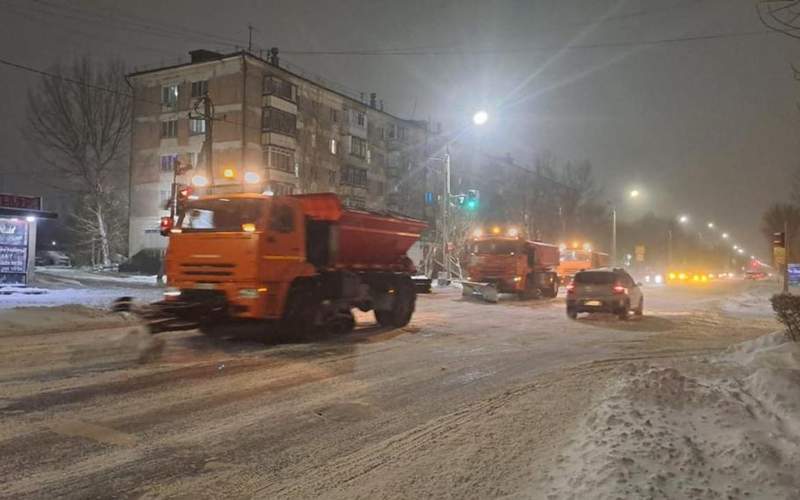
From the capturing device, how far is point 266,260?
12.2 m

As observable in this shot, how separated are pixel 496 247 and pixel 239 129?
27802mm

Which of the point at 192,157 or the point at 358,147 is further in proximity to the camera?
the point at 358,147

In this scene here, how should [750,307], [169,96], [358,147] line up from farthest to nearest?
1. [358,147]
2. [169,96]
3. [750,307]

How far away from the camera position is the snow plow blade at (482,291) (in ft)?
90.8

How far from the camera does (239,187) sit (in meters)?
13.3

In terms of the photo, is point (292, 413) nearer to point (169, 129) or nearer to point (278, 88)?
point (278, 88)

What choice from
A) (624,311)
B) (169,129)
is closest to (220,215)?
(624,311)

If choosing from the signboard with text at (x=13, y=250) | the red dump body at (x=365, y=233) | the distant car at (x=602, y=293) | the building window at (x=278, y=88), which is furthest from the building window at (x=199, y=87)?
the distant car at (x=602, y=293)

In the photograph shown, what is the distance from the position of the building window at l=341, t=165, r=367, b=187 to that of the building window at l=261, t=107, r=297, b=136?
9.36 m

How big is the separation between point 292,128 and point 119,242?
18856 millimetres

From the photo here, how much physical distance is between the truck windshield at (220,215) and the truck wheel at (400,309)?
16.2 ft

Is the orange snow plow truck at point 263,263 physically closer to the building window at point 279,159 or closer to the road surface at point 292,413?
the road surface at point 292,413

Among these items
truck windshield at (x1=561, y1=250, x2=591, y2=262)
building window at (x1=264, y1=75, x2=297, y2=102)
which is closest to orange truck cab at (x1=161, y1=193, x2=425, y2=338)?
truck windshield at (x1=561, y1=250, x2=591, y2=262)

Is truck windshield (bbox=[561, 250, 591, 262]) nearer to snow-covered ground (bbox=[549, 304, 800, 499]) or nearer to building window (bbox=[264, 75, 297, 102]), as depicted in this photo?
building window (bbox=[264, 75, 297, 102])
